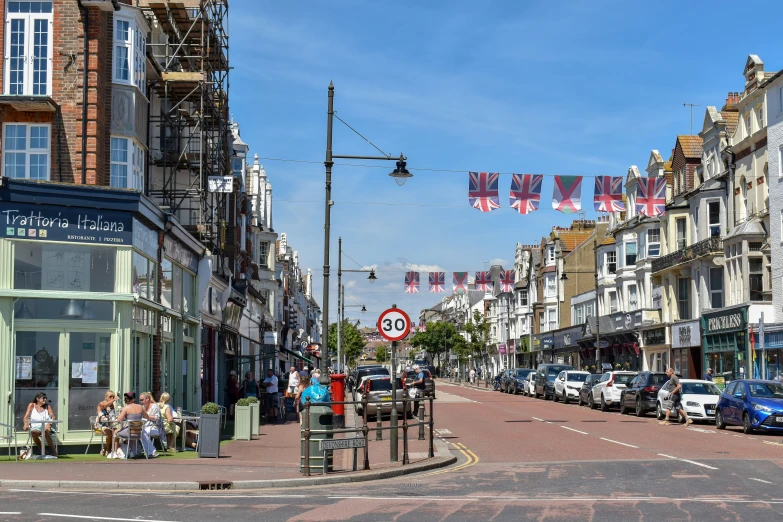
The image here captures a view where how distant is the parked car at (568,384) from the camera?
157 ft

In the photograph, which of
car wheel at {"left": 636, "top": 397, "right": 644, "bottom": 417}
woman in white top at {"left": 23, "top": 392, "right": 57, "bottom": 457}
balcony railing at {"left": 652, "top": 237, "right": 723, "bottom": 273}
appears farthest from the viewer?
balcony railing at {"left": 652, "top": 237, "right": 723, "bottom": 273}

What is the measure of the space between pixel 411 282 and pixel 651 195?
25.5 metres

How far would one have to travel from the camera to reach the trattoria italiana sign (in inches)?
794

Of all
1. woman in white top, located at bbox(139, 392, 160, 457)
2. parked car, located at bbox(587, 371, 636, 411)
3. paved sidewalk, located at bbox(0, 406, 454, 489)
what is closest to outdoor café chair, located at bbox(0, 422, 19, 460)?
paved sidewalk, located at bbox(0, 406, 454, 489)

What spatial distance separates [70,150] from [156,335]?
17.9 feet

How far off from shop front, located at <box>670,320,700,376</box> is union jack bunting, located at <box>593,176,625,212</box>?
73.3ft

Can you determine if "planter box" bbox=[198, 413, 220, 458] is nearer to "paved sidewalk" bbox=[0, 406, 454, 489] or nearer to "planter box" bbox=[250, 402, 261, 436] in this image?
"paved sidewalk" bbox=[0, 406, 454, 489]

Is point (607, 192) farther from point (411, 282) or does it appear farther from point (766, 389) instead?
point (411, 282)

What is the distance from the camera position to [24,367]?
802 inches

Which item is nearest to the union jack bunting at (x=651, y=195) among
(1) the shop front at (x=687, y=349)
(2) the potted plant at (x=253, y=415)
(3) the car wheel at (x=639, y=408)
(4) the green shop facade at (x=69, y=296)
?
(3) the car wheel at (x=639, y=408)

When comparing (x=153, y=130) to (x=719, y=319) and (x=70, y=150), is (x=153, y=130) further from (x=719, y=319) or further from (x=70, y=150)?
(x=719, y=319)

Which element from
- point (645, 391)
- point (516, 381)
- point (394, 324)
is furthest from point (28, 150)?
point (516, 381)

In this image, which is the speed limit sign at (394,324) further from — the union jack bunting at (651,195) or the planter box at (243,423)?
the union jack bunting at (651,195)

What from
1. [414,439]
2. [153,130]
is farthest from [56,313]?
[153,130]
